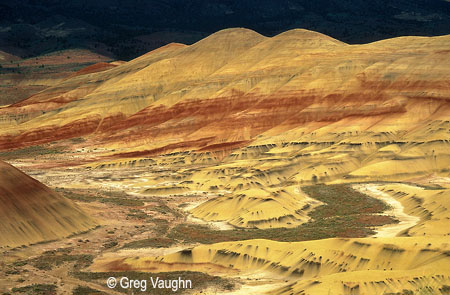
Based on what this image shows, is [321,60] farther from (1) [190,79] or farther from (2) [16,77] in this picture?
(2) [16,77]

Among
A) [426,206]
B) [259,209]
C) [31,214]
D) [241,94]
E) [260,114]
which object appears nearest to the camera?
[31,214]

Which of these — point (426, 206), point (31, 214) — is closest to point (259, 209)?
point (426, 206)

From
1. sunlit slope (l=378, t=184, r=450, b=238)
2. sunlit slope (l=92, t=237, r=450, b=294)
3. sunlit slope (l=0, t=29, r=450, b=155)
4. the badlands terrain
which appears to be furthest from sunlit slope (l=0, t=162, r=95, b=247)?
sunlit slope (l=0, t=29, r=450, b=155)

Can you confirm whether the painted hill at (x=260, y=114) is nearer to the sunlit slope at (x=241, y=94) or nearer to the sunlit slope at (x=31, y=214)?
the sunlit slope at (x=241, y=94)

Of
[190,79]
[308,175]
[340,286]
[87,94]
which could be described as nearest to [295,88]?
[190,79]

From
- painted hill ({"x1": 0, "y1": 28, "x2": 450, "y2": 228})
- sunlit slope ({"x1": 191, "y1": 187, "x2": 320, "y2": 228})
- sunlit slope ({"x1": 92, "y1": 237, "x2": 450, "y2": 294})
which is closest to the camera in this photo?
sunlit slope ({"x1": 92, "y1": 237, "x2": 450, "y2": 294})

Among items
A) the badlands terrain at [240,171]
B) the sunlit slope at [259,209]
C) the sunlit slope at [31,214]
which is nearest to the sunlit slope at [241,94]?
the badlands terrain at [240,171]

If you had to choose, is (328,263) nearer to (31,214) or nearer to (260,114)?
(31,214)

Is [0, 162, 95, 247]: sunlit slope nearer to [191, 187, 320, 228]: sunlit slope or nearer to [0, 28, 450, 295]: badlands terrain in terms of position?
[0, 28, 450, 295]: badlands terrain
